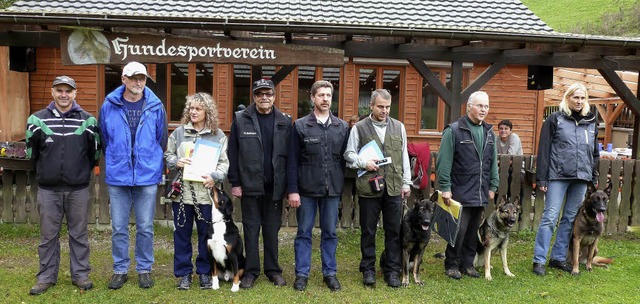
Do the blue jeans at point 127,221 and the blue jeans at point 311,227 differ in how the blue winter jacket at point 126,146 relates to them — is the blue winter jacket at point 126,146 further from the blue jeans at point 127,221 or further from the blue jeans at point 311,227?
the blue jeans at point 311,227

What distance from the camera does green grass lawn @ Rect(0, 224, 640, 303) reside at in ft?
15.3

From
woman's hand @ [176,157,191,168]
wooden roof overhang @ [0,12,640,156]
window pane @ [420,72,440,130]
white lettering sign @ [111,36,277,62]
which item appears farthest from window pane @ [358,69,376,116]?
woman's hand @ [176,157,191,168]

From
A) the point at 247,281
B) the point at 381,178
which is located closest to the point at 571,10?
the point at 381,178

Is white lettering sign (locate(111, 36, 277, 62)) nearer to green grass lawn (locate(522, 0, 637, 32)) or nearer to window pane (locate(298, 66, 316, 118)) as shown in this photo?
window pane (locate(298, 66, 316, 118))

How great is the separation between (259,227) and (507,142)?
5111mm

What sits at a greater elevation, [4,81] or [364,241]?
[4,81]

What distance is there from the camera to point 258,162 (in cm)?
475

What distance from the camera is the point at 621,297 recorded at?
16.2 ft

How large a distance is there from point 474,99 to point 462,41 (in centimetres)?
243

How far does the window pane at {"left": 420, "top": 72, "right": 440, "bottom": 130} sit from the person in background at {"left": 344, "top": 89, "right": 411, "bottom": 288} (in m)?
8.02

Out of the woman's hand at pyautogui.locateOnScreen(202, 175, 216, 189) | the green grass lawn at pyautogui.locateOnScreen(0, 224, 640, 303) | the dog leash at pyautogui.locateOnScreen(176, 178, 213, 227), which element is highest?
the woman's hand at pyautogui.locateOnScreen(202, 175, 216, 189)

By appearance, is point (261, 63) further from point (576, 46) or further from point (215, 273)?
point (576, 46)

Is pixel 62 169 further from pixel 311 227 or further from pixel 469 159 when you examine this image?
pixel 469 159

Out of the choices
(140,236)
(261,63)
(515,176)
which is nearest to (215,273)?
(140,236)
